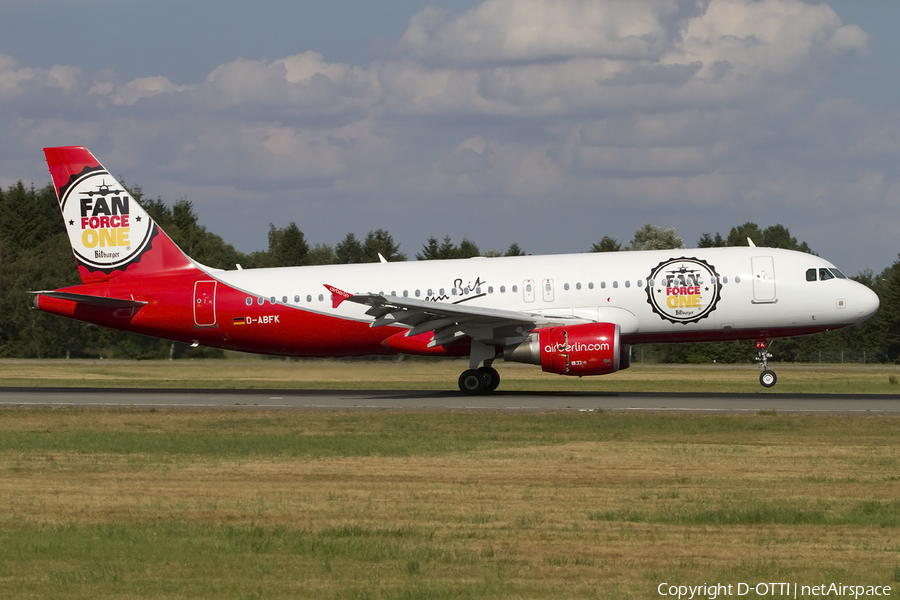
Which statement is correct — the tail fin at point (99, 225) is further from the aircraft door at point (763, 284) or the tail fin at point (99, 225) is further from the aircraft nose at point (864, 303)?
the aircraft nose at point (864, 303)

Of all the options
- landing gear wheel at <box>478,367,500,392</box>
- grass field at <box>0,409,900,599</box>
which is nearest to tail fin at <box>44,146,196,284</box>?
landing gear wheel at <box>478,367,500,392</box>

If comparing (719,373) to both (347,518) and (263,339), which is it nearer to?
(263,339)

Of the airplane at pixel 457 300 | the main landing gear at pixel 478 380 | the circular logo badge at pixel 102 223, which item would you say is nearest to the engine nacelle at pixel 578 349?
the airplane at pixel 457 300

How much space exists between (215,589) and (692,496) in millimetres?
6520

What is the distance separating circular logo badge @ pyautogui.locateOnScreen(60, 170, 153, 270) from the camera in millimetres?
32906

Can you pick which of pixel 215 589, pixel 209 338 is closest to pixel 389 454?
pixel 215 589

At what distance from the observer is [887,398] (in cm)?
2862

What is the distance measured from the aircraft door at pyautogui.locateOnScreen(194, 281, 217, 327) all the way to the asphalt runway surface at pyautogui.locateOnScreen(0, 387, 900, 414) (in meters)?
2.20

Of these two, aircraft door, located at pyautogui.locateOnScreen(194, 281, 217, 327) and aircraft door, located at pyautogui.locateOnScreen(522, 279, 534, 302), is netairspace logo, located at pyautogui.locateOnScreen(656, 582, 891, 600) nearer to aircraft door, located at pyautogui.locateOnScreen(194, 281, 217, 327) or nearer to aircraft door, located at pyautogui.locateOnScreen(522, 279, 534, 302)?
aircraft door, located at pyautogui.locateOnScreen(522, 279, 534, 302)

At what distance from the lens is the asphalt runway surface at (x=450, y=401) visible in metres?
25.4

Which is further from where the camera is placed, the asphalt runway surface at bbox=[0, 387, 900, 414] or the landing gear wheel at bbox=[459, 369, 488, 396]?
the landing gear wheel at bbox=[459, 369, 488, 396]

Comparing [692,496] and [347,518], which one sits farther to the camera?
[692,496]

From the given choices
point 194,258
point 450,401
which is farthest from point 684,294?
point 194,258

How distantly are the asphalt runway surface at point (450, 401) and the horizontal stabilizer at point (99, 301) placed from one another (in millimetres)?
2681
